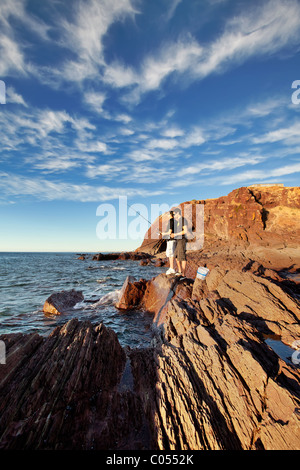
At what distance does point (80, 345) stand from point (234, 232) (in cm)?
3342

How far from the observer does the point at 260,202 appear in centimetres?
3278

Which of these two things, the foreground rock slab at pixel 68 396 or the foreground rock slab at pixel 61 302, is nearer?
the foreground rock slab at pixel 68 396

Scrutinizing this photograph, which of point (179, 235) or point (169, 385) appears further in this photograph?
point (179, 235)

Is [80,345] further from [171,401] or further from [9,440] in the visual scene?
[171,401]

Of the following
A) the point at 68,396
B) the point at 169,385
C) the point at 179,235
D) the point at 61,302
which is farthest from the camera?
the point at 179,235

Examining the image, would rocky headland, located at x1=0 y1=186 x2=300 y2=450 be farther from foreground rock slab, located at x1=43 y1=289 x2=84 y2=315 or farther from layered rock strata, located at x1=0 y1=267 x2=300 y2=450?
foreground rock slab, located at x1=43 y1=289 x2=84 y2=315

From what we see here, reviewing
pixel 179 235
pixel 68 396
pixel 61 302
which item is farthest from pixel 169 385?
pixel 61 302

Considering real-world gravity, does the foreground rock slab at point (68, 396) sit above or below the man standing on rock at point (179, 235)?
below

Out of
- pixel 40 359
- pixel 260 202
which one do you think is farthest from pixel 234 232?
pixel 40 359

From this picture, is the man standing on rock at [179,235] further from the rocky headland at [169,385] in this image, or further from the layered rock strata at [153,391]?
the layered rock strata at [153,391]

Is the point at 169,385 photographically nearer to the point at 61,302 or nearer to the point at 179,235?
the point at 179,235

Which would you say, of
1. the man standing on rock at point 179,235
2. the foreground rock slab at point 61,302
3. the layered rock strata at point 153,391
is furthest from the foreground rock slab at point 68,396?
the man standing on rock at point 179,235

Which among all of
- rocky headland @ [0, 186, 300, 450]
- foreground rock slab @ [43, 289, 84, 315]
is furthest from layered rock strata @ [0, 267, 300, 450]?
foreground rock slab @ [43, 289, 84, 315]

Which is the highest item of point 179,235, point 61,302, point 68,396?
point 179,235
